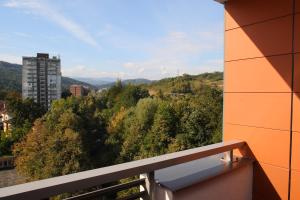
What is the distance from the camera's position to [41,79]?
204 ft

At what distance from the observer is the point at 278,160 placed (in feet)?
6.75

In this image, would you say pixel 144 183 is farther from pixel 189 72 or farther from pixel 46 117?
pixel 189 72

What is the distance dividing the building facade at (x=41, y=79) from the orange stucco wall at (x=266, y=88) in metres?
61.4

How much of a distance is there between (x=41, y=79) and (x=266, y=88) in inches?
2611

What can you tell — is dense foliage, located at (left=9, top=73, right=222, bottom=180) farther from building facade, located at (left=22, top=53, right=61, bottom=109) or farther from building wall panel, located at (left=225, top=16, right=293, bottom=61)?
building facade, located at (left=22, top=53, right=61, bottom=109)

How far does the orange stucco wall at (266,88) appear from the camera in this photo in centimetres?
196

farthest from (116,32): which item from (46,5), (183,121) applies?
(183,121)

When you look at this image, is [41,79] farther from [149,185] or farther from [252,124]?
[149,185]

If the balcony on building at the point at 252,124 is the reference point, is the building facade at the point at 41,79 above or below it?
above

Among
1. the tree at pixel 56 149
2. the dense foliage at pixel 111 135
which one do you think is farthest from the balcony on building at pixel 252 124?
the tree at pixel 56 149

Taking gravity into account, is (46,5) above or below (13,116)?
above

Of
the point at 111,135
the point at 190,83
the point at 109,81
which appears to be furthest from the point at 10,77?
the point at 109,81

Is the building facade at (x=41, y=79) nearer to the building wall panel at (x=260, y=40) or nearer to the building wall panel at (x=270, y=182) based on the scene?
the building wall panel at (x=260, y=40)

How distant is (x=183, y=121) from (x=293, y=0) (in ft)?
57.2
